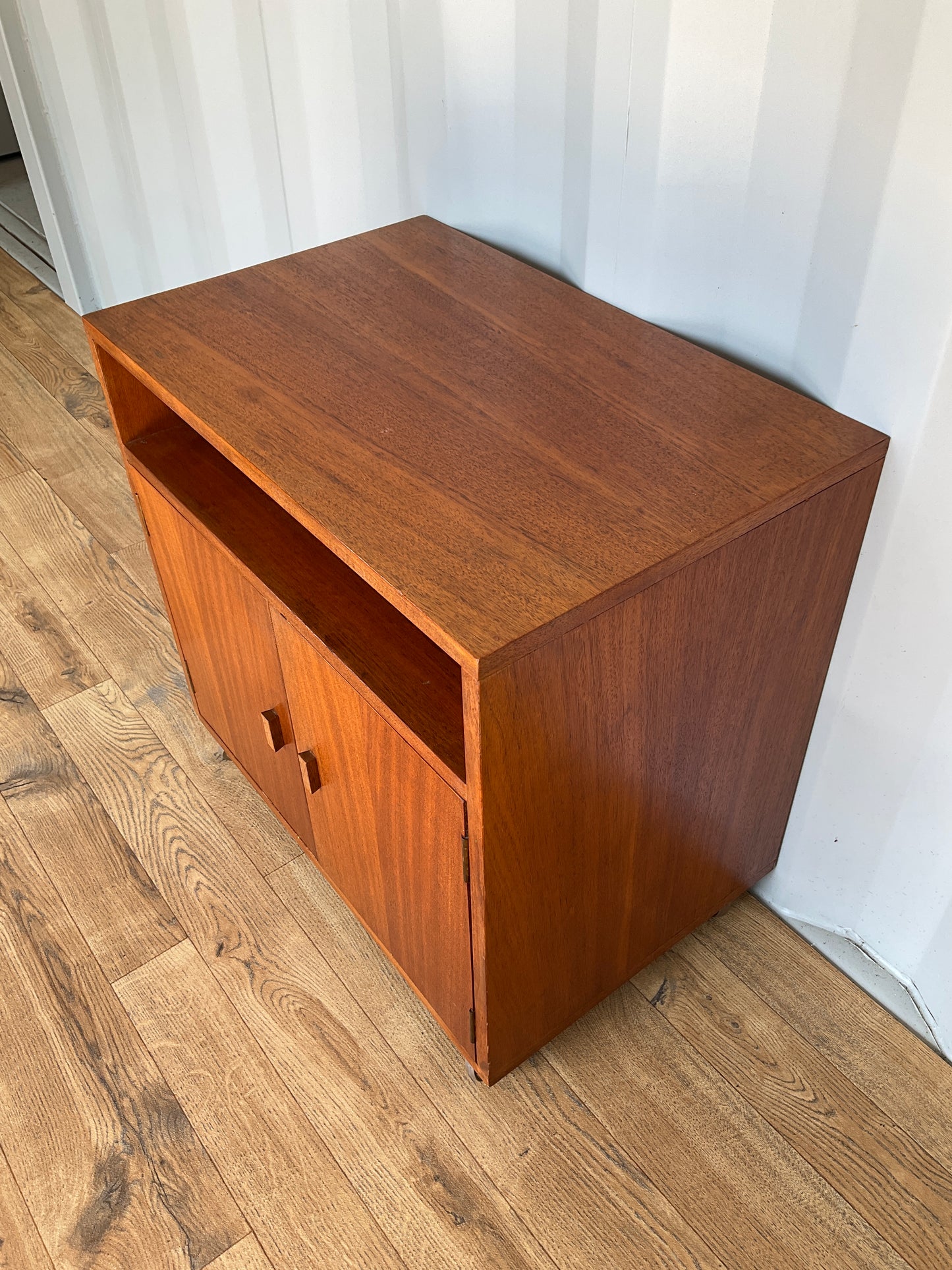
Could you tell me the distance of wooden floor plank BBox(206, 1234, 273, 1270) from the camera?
1.08 m

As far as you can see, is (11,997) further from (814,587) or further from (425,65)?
(425,65)

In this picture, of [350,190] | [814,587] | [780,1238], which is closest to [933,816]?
[814,587]

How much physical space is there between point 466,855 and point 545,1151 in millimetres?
457

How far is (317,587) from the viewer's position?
42.8 inches

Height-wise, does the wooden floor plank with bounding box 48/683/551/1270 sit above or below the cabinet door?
below

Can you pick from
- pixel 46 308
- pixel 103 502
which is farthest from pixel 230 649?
pixel 46 308

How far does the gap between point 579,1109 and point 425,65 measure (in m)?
1.31

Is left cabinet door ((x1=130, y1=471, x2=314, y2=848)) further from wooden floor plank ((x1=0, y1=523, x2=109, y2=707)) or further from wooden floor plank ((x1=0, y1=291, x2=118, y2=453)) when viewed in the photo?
wooden floor plank ((x1=0, y1=291, x2=118, y2=453))

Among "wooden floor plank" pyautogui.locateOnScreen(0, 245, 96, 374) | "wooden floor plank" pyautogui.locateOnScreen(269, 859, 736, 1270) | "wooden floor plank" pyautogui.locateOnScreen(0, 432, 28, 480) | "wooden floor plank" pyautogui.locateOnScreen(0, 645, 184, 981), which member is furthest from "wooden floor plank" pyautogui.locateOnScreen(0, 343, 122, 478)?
"wooden floor plank" pyautogui.locateOnScreen(269, 859, 736, 1270)

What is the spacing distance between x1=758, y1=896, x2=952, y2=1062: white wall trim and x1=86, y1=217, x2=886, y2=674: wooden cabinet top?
27.0 inches

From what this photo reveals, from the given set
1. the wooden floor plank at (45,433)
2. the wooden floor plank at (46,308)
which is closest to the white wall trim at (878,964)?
the wooden floor plank at (45,433)

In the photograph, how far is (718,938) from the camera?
4.49 ft

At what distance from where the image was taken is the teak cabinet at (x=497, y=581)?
0.85m

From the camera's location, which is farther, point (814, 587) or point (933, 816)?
point (933, 816)
